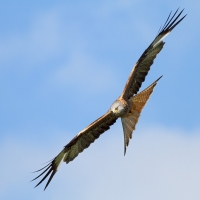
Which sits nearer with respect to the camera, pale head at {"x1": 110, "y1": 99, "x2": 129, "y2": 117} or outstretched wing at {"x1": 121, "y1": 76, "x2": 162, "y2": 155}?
outstretched wing at {"x1": 121, "y1": 76, "x2": 162, "y2": 155}

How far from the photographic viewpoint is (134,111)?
11656mm

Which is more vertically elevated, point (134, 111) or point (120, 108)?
point (120, 108)

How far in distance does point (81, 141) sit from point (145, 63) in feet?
7.61

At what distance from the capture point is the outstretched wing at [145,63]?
39.8 feet

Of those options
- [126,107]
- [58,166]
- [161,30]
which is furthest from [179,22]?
[58,166]

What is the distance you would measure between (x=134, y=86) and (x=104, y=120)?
40.9 inches

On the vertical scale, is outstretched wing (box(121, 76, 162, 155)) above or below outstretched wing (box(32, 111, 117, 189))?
below

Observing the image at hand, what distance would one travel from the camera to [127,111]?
38.4 feet

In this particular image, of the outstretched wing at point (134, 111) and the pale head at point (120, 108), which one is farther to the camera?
the pale head at point (120, 108)

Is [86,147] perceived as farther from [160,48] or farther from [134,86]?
[160,48]

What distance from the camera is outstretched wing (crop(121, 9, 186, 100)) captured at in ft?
39.8

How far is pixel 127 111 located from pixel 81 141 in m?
1.66

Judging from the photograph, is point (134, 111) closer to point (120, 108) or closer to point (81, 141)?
point (120, 108)

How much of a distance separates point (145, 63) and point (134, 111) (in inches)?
48.1
